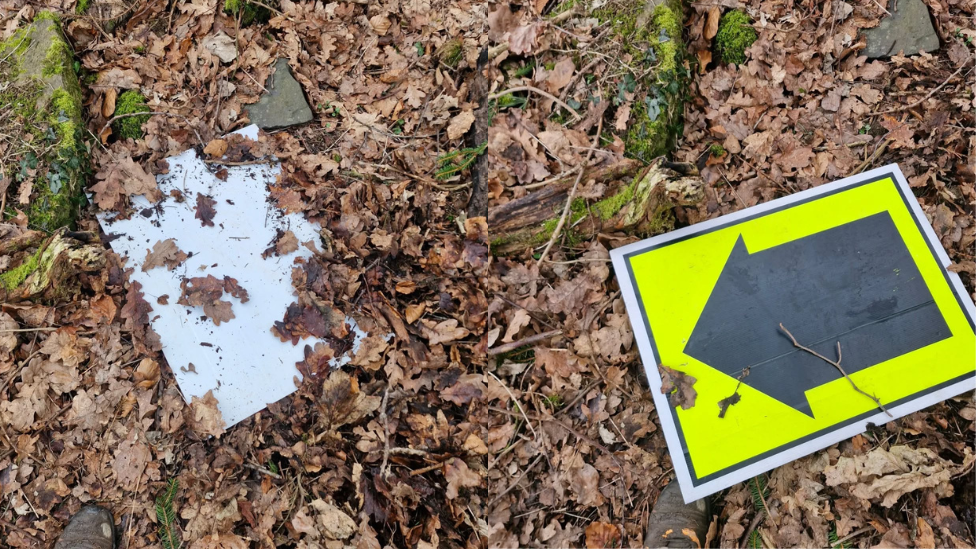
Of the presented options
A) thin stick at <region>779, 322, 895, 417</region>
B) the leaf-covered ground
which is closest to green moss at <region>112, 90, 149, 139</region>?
the leaf-covered ground

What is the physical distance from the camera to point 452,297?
2.87 m

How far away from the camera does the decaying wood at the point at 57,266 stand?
8.94 feet

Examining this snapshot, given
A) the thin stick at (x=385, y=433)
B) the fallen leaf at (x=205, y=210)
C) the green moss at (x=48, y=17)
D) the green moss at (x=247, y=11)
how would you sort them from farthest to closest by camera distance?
the green moss at (x=247, y=11), the green moss at (x=48, y=17), the fallen leaf at (x=205, y=210), the thin stick at (x=385, y=433)

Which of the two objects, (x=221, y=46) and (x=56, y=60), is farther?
(x=221, y=46)

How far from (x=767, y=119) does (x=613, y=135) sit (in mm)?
1006

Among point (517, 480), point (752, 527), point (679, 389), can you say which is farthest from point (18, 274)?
point (752, 527)

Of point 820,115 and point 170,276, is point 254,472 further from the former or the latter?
point 820,115

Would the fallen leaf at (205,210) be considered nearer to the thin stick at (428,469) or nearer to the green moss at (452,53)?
the green moss at (452,53)

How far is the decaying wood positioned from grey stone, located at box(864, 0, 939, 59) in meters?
4.63

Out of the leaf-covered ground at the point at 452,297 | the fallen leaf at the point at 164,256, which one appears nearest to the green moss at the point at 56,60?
the leaf-covered ground at the point at 452,297

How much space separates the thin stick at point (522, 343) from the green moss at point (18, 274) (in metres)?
2.48

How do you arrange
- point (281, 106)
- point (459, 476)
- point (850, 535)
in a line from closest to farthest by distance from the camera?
point (850, 535), point (459, 476), point (281, 106)

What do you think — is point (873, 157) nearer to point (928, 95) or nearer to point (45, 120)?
point (928, 95)

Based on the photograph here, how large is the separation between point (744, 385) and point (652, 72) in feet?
5.84
